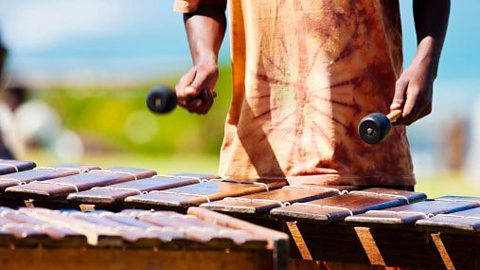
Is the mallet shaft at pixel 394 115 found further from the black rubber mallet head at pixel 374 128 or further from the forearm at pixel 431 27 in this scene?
the forearm at pixel 431 27

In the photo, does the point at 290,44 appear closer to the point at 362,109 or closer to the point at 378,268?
the point at 362,109

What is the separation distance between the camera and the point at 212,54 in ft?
19.3

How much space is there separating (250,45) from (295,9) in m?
0.23

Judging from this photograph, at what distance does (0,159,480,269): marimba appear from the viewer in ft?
16.0

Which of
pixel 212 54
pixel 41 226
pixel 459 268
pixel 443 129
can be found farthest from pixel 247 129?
pixel 443 129

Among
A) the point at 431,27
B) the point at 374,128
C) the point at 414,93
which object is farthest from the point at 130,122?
the point at 374,128

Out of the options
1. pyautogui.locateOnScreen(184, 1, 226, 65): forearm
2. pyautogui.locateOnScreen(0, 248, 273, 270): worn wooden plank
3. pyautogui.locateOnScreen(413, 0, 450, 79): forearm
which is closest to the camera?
pyautogui.locateOnScreen(0, 248, 273, 270): worn wooden plank

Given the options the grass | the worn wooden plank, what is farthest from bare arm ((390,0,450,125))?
the grass

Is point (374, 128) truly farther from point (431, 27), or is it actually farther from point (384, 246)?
point (431, 27)

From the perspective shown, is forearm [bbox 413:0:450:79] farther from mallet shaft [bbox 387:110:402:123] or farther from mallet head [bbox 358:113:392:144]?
mallet head [bbox 358:113:392:144]

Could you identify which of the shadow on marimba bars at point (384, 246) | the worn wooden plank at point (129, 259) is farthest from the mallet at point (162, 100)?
the worn wooden plank at point (129, 259)

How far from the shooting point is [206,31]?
19.6 ft

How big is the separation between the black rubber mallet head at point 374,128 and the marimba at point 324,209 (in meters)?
0.20

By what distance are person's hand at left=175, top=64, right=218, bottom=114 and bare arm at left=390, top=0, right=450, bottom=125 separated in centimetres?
68
